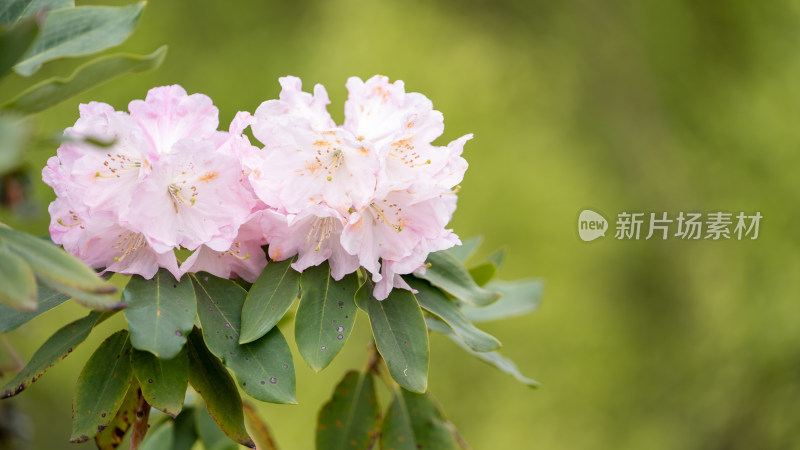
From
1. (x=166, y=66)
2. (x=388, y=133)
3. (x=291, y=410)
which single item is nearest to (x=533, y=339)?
(x=291, y=410)

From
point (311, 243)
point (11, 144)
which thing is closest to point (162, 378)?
point (311, 243)

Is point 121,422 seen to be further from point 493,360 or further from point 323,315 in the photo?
point 493,360

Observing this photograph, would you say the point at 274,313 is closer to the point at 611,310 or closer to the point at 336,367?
the point at 336,367


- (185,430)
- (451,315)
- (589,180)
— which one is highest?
(451,315)

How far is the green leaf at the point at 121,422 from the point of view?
680 millimetres

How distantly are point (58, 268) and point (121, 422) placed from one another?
248mm

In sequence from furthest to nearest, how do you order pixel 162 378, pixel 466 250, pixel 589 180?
pixel 589 180
pixel 466 250
pixel 162 378

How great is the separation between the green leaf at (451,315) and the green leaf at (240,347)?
0.45ft

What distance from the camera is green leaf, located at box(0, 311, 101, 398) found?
600 mm

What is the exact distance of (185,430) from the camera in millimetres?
860

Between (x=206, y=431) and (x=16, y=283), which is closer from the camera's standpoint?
(x=16, y=283)

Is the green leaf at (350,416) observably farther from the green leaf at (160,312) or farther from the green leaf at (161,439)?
the green leaf at (160,312)

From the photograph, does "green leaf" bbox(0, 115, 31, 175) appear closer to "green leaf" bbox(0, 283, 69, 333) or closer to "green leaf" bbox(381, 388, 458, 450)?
"green leaf" bbox(0, 283, 69, 333)

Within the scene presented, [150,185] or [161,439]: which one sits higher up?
[150,185]
